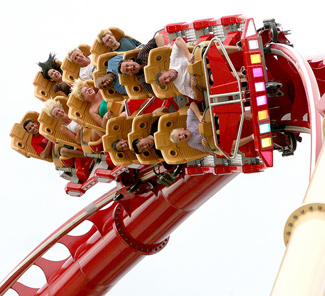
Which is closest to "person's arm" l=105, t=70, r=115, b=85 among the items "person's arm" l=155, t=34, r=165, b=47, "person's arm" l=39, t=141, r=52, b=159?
"person's arm" l=155, t=34, r=165, b=47

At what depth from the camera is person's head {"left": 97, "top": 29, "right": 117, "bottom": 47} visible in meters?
5.42

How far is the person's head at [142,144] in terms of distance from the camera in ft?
15.7

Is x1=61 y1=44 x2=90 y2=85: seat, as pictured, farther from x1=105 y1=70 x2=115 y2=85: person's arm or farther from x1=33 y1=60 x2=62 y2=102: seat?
x1=105 y1=70 x2=115 y2=85: person's arm

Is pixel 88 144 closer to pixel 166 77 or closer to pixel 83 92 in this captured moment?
pixel 83 92

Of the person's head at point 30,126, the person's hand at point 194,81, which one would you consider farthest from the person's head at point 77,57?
the person's hand at point 194,81

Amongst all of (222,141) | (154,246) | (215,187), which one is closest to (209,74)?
(222,141)

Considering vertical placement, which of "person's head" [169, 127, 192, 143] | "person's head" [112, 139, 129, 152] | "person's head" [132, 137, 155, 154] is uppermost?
"person's head" [169, 127, 192, 143]

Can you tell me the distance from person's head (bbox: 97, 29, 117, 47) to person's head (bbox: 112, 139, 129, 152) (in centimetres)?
89

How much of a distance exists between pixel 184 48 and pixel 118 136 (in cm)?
100

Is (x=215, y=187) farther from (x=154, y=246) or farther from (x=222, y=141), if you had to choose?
(x=222, y=141)

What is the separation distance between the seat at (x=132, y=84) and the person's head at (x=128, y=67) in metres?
0.07

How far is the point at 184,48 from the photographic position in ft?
14.4

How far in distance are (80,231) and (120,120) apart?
692 centimetres

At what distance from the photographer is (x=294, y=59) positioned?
403 centimetres
